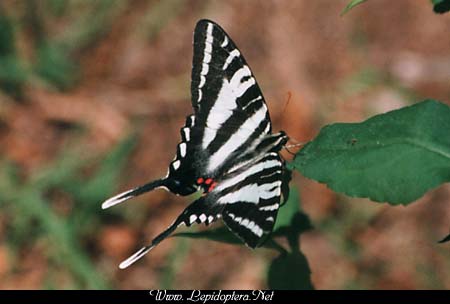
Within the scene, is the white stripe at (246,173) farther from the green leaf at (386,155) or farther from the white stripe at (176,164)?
the green leaf at (386,155)

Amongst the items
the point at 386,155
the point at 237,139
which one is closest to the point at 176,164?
the point at 237,139

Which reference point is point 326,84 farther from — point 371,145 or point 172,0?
A: point 371,145

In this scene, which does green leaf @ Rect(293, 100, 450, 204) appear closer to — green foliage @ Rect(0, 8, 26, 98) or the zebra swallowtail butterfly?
the zebra swallowtail butterfly

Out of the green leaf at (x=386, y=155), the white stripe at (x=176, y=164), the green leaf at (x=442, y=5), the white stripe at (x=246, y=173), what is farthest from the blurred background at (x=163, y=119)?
the green leaf at (x=442, y=5)

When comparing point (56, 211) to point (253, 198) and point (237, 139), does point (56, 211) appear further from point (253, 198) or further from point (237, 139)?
point (253, 198)

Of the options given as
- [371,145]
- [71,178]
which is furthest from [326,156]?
[71,178]

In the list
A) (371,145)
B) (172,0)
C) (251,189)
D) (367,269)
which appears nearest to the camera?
(371,145)
